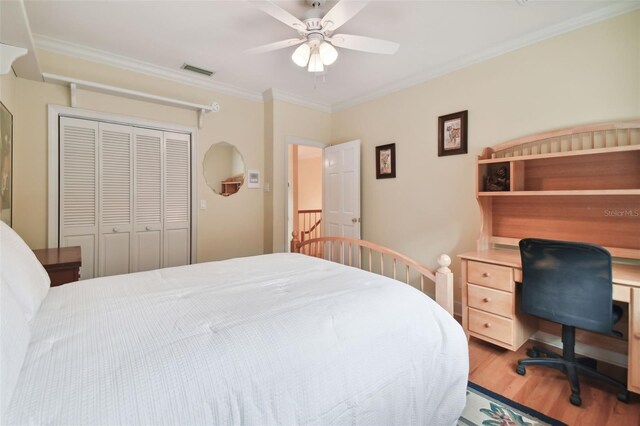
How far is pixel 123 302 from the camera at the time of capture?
122 centimetres

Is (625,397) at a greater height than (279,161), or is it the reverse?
(279,161)

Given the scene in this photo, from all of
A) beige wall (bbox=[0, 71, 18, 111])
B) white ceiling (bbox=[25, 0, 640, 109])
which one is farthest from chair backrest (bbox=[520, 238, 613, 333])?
beige wall (bbox=[0, 71, 18, 111])

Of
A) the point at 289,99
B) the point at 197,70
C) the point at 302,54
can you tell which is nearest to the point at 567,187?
the point at 302,54

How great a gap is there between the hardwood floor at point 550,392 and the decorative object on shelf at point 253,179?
2.95 meters

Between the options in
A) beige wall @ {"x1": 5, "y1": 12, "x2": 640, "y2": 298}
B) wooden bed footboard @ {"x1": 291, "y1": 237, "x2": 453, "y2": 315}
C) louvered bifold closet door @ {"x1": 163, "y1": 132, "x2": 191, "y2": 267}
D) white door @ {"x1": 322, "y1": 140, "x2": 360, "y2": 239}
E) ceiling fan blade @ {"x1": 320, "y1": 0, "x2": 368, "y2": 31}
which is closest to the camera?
ceiling fan blade @ {"x1": 320, "y1": 0, "x2": 368, "y2": 31}

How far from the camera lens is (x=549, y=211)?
2.36m

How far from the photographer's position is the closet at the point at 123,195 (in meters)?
2.65

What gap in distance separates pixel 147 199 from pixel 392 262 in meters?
2.85

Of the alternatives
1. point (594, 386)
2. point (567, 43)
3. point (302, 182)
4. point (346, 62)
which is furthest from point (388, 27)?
point (302, 182)

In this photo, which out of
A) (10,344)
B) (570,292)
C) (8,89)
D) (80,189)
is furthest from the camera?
(80,189)

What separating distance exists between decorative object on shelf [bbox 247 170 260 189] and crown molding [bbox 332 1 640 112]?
169 cm

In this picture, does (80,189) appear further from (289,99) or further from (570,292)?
(570,292)

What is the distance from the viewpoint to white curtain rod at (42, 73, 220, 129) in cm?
245

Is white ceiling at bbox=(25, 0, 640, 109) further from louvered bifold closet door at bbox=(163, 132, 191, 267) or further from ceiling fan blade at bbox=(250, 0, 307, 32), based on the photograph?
louvered bifold closet door at bbox=(163, 132, 191, 267)
